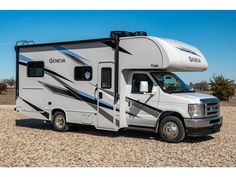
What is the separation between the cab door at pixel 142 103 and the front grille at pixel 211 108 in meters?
1.37

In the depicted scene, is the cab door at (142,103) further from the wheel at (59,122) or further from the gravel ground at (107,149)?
the wheel at (59,122)

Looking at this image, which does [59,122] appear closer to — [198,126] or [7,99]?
[198,126]

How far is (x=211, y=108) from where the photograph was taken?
10.6 meters

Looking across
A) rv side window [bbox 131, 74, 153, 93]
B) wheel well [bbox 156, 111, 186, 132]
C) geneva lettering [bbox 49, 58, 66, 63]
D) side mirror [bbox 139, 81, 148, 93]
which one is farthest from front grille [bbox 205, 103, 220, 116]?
geneva lettering [bbox 49, 58, 66, 63]

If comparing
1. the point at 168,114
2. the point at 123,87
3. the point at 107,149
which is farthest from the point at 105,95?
the point at 107,149

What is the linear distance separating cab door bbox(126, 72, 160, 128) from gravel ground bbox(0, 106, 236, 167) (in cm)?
57

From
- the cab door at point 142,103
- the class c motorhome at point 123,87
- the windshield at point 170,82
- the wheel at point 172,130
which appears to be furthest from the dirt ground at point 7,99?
the wheel at point 172,130

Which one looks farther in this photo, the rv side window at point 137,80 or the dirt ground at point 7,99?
the dirt ground at point 7,99

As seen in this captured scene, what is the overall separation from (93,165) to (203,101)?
4131mm

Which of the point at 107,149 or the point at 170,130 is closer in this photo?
the point at 107,149

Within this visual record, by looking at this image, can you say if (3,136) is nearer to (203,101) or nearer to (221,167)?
(203,101)

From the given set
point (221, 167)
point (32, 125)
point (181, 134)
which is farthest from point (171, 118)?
point (32, 125)

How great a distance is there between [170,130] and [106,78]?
2.55 m

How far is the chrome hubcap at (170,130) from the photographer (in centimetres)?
1041
